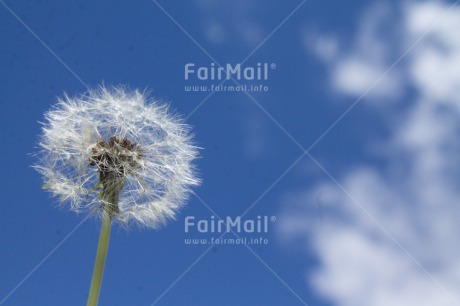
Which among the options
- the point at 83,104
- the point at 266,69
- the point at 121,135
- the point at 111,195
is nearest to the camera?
the point at 111,195

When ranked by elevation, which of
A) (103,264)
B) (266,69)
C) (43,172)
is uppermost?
(266,69)

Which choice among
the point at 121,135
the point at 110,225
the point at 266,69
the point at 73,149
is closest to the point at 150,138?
the point at 121,135

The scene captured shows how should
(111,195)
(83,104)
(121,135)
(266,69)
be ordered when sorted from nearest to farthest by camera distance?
(111,195), (121,135), (83,104), (266,69)

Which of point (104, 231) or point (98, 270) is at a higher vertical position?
point (104, 231)

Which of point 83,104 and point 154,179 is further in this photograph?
point 83,104

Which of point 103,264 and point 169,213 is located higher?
point 169,213

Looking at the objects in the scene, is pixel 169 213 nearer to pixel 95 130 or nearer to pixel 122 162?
pixel 122 162

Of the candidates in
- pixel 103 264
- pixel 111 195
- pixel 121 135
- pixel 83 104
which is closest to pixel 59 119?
pixel 83 104

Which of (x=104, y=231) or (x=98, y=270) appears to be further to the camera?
(x=104, y=231)

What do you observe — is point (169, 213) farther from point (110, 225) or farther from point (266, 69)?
point (266, 69)
